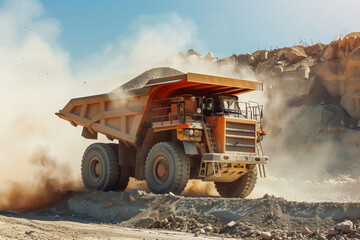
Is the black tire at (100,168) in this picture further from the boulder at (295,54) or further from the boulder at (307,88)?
the boulder at (295,54)

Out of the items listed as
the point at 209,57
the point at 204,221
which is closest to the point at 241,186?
the point at 204,221

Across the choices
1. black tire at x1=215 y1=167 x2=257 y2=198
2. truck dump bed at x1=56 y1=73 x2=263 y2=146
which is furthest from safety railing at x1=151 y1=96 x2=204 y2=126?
black tire at x1=215 y1=167 x2=257 y2=198

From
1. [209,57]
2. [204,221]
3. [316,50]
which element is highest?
[209,57]

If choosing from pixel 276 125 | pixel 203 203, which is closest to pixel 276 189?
pixel 276 125

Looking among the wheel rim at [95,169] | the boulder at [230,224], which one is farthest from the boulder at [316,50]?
the boulder at [230,224]

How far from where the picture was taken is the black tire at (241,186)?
46.9 ft

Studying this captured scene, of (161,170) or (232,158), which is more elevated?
(232,158)

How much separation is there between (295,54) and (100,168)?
15570mm

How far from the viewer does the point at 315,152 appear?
23.3 meters

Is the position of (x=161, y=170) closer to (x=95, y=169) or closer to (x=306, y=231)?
(x=95, y=169)

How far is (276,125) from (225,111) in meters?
13.2

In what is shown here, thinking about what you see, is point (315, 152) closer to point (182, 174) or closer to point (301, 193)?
point (301, 193)

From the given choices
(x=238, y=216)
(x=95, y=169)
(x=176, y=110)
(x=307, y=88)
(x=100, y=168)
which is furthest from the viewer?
(x=307, y=88)

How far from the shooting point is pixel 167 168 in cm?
1312
